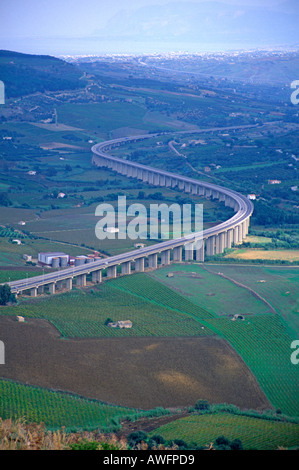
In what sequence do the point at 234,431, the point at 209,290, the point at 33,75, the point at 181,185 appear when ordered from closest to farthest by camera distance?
the point at 234,431 → the point at 209,290 → the point at 181,185 → the point at 33,75

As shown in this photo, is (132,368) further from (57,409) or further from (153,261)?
(153,261)

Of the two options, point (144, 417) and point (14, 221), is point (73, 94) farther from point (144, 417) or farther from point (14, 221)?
point (144, 417)

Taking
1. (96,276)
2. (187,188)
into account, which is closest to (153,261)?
(96,276)

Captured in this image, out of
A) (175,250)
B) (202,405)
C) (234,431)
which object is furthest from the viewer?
(175,250)

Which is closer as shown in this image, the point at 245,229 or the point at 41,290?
the point at 41,290

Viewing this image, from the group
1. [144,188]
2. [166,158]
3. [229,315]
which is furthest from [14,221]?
[166,158]

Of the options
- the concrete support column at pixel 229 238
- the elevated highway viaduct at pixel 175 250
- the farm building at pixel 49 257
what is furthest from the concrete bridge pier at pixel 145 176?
the farm building at pixel 49 257

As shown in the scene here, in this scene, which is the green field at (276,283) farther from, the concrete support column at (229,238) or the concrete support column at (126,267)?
the concrete support column at (229,238)
